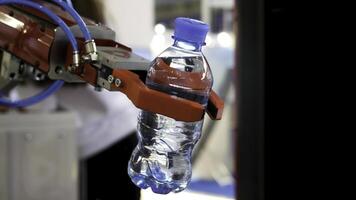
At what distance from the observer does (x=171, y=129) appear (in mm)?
466

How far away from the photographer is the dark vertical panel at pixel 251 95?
610 mm

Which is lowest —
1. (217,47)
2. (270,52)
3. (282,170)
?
(217,47)

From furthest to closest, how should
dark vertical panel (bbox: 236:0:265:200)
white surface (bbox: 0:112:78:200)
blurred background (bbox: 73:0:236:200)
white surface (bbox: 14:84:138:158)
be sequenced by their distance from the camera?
blurred background (bbox: 73:0:236:200), white surface (bbox: 14:84:138:158), white surface (bbox: 0:112:78:200), dark vertical panel (bbox: 236:0:265:200)

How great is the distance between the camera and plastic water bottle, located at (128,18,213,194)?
43 cm

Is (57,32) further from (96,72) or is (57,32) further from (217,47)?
(217,47)

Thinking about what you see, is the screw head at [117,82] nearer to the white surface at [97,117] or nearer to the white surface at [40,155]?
the white surface at [40,155]

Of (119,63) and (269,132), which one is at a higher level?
(119,63)

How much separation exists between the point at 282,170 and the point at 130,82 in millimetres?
264

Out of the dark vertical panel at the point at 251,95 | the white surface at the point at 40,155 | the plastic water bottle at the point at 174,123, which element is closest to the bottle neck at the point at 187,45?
the plastic water bottle at the point at 174,123

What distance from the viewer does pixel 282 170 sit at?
611mm

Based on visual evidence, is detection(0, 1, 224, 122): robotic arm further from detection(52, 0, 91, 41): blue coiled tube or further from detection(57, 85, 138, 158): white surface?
detection(57, 85, 138, 158): white surface

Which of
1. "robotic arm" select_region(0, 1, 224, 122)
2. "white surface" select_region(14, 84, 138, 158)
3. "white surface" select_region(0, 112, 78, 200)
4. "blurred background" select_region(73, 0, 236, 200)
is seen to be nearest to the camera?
"robotic arm" select_region(0, 1, 224, 122)

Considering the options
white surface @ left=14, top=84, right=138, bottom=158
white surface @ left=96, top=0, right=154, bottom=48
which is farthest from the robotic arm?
white surface @ left=96, top=0, right=154, bottom=48

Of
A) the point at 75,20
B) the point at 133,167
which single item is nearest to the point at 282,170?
the point at 133,167
